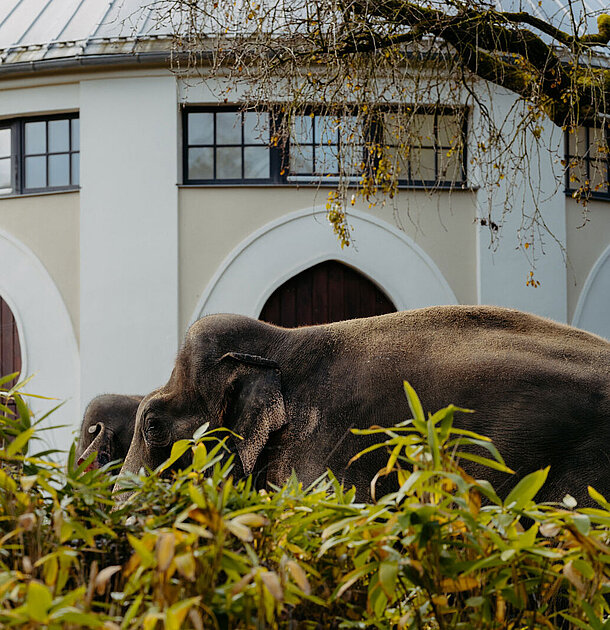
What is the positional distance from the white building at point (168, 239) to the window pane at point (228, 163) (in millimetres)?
19

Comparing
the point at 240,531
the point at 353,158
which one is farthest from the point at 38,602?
the point at 353,158

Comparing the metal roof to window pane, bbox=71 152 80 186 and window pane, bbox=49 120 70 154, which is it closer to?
window pane, bbox=49 120 70 154

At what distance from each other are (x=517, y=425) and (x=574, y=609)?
169 cm

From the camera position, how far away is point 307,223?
13.2m

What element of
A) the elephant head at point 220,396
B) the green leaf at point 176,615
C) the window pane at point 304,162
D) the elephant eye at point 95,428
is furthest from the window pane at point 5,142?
the green leaf at point 176,615

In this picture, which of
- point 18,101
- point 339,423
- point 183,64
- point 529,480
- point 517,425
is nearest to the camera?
point 529,480

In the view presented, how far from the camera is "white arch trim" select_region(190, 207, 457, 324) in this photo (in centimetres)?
1312

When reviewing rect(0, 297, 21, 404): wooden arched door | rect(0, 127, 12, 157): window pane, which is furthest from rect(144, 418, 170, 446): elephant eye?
rect(0, 127, 12, 157): window pane

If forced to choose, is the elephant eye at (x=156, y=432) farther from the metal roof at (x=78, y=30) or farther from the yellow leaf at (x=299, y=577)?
the metal roof at (x=78, y=30)

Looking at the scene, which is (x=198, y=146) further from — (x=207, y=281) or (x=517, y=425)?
(x=517, y=425)

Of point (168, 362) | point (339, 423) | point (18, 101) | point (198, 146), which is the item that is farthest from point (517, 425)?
point (18, 101)

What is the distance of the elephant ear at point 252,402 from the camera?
3658mm

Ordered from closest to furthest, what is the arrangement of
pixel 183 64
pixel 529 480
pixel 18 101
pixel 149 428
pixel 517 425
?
pixel 529 480 < pixel 517 425 < pixel 149 428 < pixel 183 64 < pixel 18 101

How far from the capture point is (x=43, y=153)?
45.3 feet
